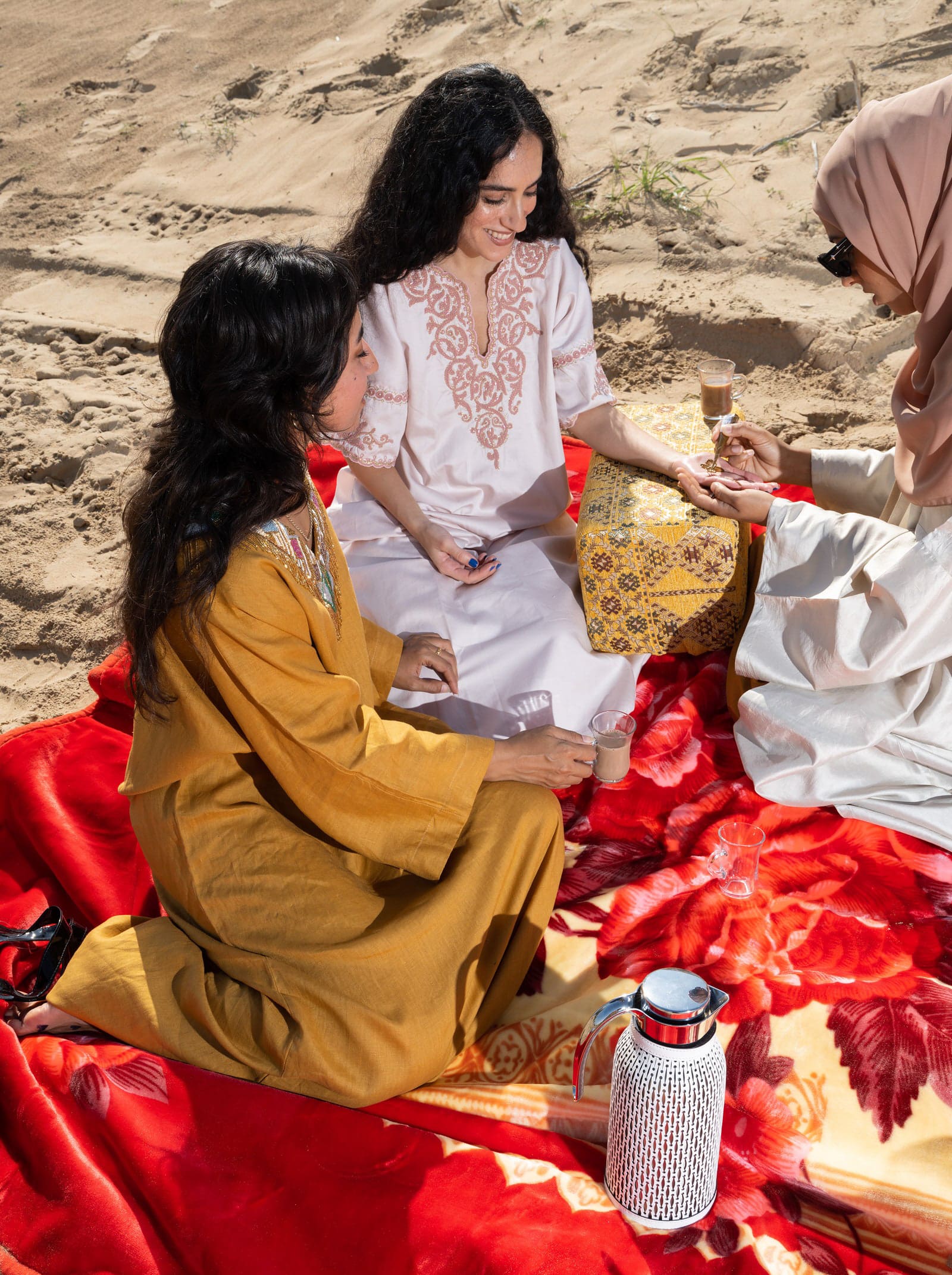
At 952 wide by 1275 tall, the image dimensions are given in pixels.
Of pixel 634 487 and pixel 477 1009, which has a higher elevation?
pixel 634 487

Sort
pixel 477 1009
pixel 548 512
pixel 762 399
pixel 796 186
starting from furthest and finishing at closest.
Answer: pixel 796 186
pixel 762 399
pixel 548 512
pixel 477 1009

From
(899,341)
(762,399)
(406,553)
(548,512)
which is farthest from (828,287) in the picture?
(406,553)

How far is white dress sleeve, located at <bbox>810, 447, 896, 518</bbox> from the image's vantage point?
352 cm

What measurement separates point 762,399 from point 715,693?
2324mm

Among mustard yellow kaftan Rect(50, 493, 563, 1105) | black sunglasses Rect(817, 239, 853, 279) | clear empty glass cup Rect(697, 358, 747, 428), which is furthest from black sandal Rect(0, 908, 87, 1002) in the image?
black sunglasses Rect(817, 239, 853, 279)

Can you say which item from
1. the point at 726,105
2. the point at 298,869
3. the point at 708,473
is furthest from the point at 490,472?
the point at 726,105

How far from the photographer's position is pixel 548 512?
3836 mm

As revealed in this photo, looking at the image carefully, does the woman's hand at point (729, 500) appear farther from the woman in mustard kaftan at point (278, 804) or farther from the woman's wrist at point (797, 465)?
the woman in mustard kaftan at point (278, 804)

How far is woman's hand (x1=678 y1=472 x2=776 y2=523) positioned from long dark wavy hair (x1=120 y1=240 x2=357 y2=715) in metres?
1.35

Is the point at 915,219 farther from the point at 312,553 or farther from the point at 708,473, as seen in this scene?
the point at 312,553

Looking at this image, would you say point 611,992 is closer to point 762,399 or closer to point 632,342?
point 762,399

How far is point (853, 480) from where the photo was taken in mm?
3566

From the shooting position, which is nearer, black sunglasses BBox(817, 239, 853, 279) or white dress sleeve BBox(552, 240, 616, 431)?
black sunglasses BBox(817, 239, 853, 279)

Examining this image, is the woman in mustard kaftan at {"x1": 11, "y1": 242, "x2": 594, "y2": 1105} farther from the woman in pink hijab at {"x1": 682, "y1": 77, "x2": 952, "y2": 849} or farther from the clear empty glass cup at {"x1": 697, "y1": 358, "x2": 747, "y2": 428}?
the clear empty glass cup at {"x1": 697, "y1": 358, "x2": 747, "y2": 428}
